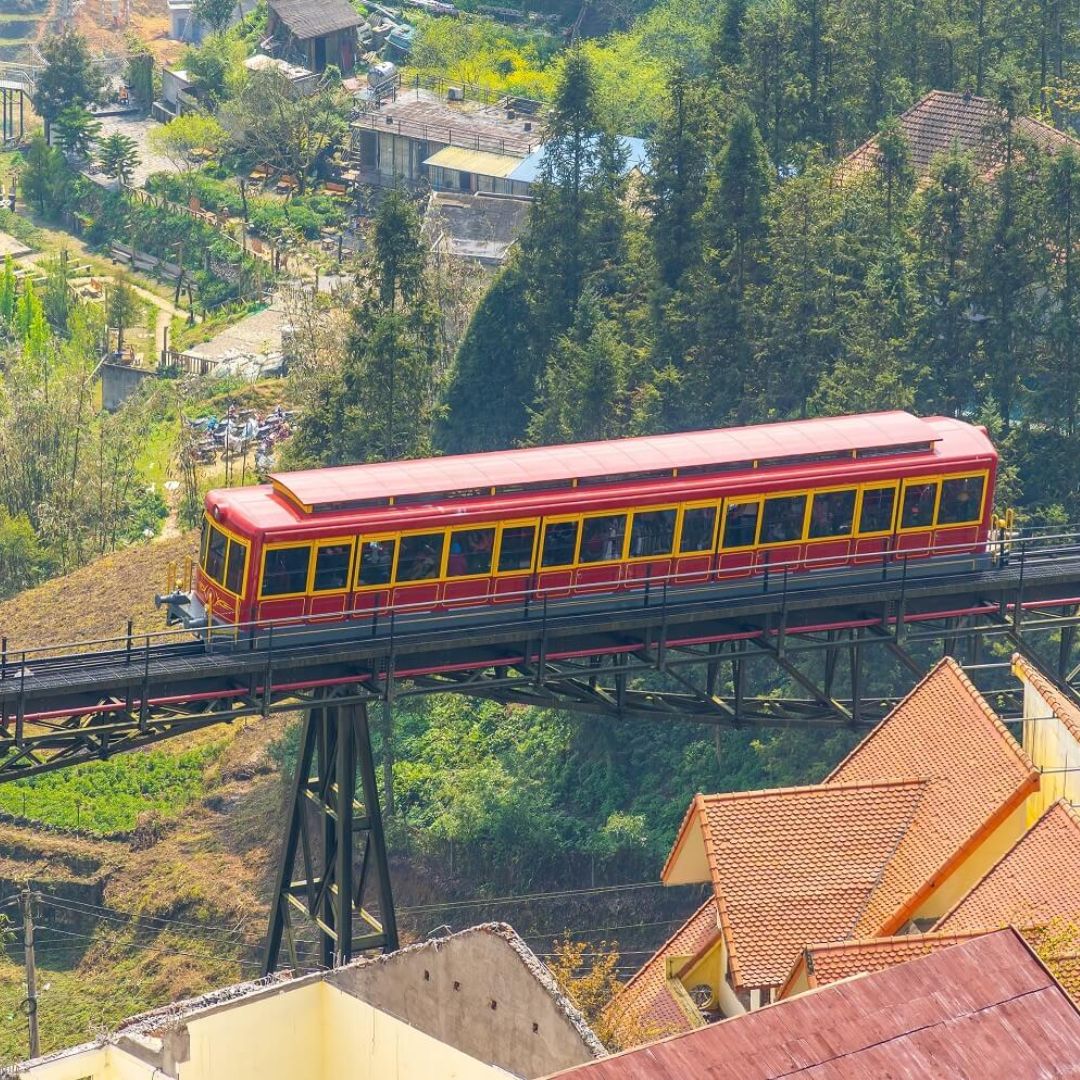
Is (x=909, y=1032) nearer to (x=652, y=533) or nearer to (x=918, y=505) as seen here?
(x=652, y=533)

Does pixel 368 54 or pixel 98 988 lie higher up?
pixel 368 54

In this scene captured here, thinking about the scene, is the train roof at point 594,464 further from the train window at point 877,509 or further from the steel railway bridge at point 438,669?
the steel railway bridge at point 438,669

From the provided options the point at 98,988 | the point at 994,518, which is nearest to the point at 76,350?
the point at 98,988

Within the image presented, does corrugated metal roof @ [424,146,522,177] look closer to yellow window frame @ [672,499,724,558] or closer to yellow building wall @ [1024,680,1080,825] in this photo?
yellow window frame @ [672,499,724,558]

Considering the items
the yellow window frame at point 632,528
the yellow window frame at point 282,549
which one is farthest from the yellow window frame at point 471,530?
the yellow window frame at point 282,549

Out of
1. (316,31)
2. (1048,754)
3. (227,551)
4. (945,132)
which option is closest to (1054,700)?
(1048,754)

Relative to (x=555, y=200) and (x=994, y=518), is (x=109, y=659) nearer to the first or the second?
(x=994, y=518)
